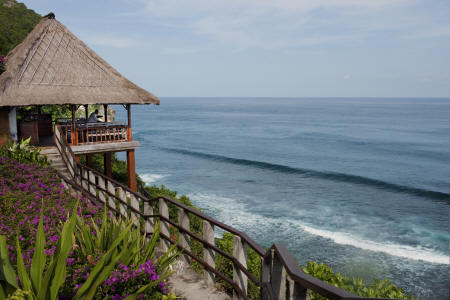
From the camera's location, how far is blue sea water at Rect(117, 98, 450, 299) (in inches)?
831

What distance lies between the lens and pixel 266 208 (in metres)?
28.8

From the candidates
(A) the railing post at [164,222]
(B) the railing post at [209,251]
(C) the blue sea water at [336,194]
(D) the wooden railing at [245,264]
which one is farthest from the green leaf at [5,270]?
(C) the blue sea water at [336,194]

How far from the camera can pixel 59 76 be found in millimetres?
15984

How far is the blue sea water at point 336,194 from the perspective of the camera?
831 inches

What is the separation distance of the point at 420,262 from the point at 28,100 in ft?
67.5

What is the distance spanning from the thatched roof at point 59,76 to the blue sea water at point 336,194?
40.0ft

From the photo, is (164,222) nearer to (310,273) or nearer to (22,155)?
(310,273)

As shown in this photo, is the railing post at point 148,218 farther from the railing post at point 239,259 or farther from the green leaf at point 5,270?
the green leaf at point 5,270

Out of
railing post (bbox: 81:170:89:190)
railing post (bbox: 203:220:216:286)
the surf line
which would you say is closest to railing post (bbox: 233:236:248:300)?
railing post (bbox: 203:220:216:286)

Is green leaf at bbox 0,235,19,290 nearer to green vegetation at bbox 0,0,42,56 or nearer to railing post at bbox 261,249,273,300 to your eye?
railing post at bbox 261,249,273,300

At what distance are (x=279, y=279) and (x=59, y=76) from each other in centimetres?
1556

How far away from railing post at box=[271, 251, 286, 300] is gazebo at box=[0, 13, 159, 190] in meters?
12.9

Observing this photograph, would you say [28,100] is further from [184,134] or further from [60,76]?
[184,134]

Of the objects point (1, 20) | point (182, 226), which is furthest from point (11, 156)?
point (1, 20)
